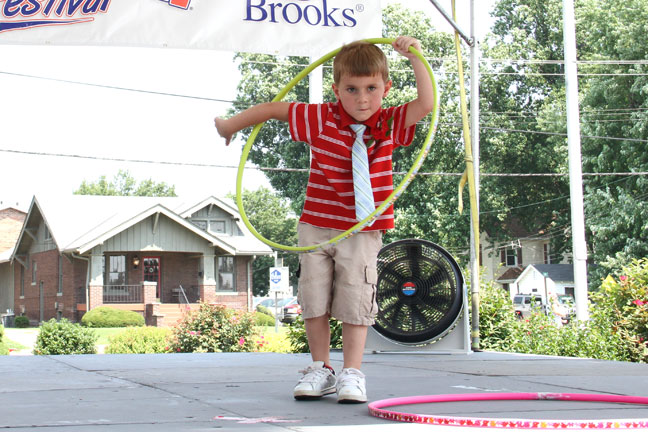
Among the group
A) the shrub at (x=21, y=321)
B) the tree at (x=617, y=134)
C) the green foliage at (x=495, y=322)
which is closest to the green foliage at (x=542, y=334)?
the green foliage at (x=495, y=322)

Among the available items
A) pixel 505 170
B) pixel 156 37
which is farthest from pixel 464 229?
pixel 156 37

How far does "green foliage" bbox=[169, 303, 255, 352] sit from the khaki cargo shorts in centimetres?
853

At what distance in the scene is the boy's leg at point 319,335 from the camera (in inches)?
145

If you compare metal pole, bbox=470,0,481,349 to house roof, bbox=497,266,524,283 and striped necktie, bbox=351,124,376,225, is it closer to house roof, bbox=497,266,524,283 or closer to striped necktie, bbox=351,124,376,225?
striped necktie, bbox=351,124,376,225

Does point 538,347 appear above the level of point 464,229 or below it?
below

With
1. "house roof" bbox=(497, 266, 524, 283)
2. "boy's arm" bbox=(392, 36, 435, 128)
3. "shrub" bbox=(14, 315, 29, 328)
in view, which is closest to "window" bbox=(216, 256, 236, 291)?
"shrub" bbox=(14, 315, 29, 328)

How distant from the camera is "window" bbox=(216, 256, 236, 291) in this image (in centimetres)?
3756

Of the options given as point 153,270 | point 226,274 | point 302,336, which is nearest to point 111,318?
point 153,270

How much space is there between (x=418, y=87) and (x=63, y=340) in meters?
12.0

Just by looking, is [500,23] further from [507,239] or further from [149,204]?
[149,204]

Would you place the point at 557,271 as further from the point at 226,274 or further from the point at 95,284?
the point at 95,284

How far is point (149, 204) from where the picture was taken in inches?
1395

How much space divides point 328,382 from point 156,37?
11.0 ft

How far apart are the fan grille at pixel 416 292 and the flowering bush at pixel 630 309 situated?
2469mm
